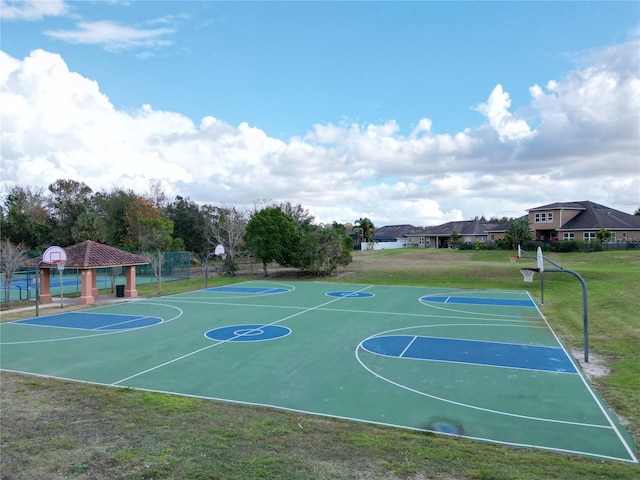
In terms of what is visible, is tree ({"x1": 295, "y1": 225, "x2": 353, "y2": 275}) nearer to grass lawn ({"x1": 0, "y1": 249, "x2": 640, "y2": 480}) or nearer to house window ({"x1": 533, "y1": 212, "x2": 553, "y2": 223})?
grass lawn ({"x1": 0, "y1": 249, "x2": 640, "y2": 480})

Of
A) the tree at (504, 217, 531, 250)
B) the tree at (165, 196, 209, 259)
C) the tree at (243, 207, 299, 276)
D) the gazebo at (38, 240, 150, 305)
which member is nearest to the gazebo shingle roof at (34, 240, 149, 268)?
the gazebo at (38, 240, 150, 305)

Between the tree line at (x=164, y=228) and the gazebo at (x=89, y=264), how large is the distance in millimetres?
11803

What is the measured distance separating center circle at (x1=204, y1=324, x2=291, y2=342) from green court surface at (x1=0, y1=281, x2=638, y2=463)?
0.12 feet

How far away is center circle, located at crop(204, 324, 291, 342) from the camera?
14.6 metres

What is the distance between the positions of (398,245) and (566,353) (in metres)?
73.5

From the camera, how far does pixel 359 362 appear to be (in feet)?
38.4

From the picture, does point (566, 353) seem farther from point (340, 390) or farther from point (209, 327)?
point (209, 327)

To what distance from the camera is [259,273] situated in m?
39.2

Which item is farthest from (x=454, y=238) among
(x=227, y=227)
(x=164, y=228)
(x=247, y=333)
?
(x=247, y=333)

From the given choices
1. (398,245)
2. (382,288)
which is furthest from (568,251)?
(398,245)

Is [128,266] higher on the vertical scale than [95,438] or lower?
higher

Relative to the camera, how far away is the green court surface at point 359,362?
318 inches

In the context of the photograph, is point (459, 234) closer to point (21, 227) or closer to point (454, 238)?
point (454, 238)

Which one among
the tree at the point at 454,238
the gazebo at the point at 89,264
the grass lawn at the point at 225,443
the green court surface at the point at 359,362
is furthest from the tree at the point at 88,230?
the tree at the point at 454,238
